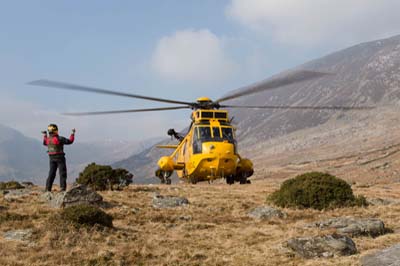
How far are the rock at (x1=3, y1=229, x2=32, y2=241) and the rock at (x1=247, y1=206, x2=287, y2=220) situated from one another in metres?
7.55

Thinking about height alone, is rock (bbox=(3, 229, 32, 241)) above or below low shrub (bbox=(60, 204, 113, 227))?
below

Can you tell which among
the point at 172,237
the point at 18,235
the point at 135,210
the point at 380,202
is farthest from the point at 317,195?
the point at 18,235

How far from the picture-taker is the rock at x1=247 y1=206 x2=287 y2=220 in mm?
14744

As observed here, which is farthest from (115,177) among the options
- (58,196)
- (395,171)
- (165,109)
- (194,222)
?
(395,171)

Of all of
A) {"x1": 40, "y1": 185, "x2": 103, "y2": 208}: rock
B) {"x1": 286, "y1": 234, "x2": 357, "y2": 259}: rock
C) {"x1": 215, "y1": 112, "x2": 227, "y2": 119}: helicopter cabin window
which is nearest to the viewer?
{"x1": 286, "y1": 234, "x2": 357, "y2": 259}: rock

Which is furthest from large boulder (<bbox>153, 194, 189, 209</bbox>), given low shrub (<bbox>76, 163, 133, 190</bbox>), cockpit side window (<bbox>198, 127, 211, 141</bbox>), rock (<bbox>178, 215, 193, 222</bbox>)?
cockpit side window (<bbox>198, 127, 211, 141</bbox>)

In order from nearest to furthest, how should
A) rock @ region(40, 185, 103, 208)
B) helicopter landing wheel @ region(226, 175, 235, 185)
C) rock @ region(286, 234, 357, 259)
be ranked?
rock @ region(286, 234, 357, 259) → rock @ region(40, 185, 103, 208) → helicopter landing wheel @ region(226, 175, 235, 185)

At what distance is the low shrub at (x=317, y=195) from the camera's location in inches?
649

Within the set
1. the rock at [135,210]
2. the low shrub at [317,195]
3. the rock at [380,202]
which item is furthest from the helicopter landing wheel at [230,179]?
the rock at [135,210]

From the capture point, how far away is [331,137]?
15488 cm

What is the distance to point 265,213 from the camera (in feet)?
49.1

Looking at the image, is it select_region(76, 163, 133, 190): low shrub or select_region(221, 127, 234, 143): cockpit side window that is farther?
select_region(221, 127, 234, 143): cockpit side window

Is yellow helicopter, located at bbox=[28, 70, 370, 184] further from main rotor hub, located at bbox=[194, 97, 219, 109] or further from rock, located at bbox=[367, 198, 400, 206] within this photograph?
rock, located at bbox=[367, 198, 400, 206]

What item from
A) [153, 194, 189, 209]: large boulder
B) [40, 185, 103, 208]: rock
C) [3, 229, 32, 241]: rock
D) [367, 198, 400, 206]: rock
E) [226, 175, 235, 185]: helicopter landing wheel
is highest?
[226, 175, 235, 185]: helicopter landing wheel
